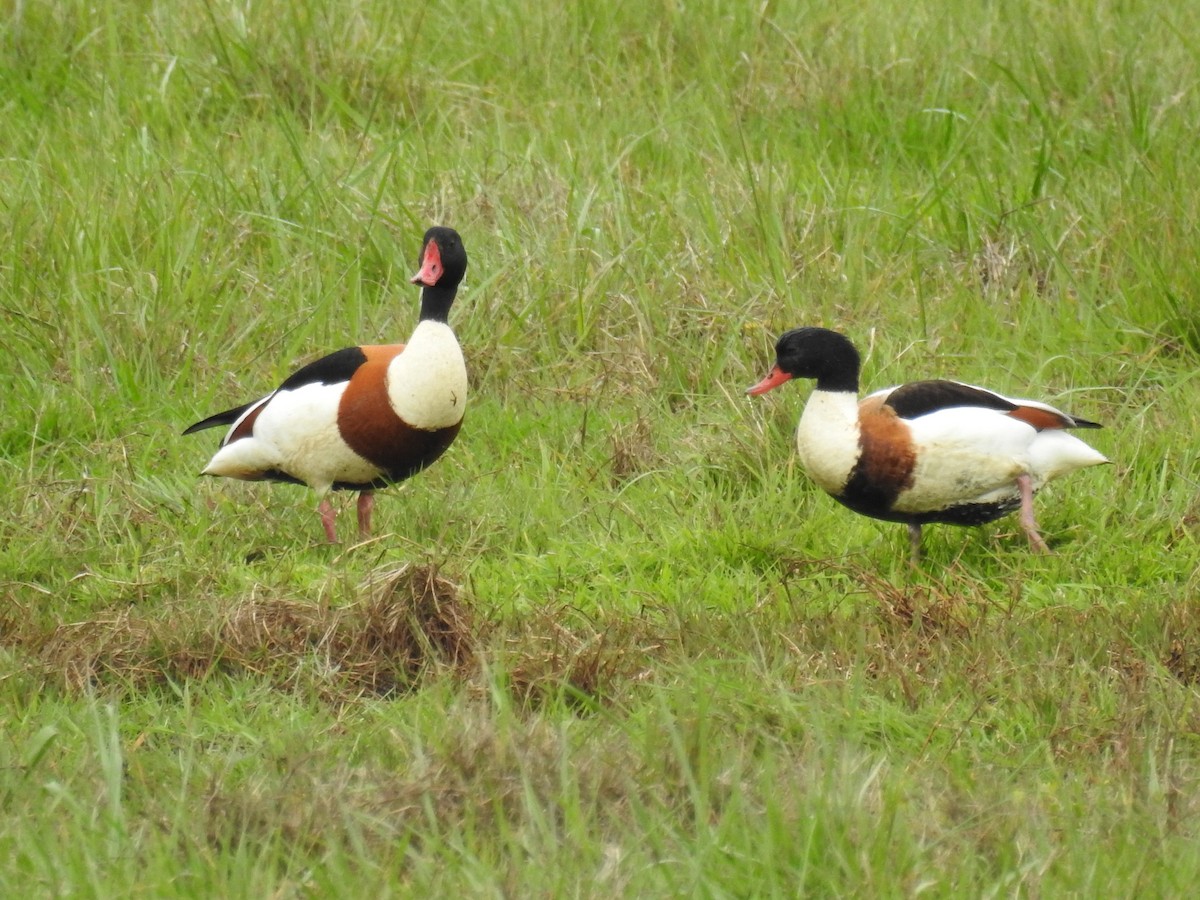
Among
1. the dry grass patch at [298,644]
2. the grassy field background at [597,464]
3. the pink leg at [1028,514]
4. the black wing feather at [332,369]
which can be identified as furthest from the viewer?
the black wing feather at [332,369]

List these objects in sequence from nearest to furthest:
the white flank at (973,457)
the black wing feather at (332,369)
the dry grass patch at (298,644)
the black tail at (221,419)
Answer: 1. the dry grass patch at (298,644)
2. the white flank at (973,457)
3. the black wing feather at (332,369)
4. the black tail at (221,419)

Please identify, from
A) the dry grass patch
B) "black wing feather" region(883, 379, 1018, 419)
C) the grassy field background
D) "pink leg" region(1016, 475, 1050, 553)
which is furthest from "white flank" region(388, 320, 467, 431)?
"pink leg" region(1016, 475, 1050, 553)

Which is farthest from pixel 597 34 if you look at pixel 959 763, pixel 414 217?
pixel 959 763

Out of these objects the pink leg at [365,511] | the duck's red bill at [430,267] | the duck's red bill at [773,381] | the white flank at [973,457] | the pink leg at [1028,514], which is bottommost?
the pink leg at [365,511]

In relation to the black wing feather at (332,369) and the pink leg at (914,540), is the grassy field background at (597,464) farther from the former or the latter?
the black wing feather at (332,369)

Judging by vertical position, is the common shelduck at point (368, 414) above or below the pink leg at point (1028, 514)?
above

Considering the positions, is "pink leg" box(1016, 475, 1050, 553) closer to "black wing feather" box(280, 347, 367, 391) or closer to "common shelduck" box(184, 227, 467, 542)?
"common shelduck" box(184, 227, 467, 542)

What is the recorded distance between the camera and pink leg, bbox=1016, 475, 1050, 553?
475 centimetres

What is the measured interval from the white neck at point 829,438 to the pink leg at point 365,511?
1.29m

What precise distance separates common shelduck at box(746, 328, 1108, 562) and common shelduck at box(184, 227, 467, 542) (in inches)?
38.8

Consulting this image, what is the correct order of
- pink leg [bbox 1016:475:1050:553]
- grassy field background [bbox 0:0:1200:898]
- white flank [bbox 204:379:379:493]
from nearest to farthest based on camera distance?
grassy field background [bbox 0:0:1200:898] < pink leg [bbox 1016:475:1050:553] < white flank [bbox 204:379:379:493]

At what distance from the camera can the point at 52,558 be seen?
4793 millimetres

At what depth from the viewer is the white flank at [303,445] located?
16.0 ft

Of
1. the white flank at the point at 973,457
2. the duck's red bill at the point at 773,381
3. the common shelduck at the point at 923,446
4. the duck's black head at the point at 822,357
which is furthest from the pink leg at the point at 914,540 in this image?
the duck's red bill at the point at 773,381
